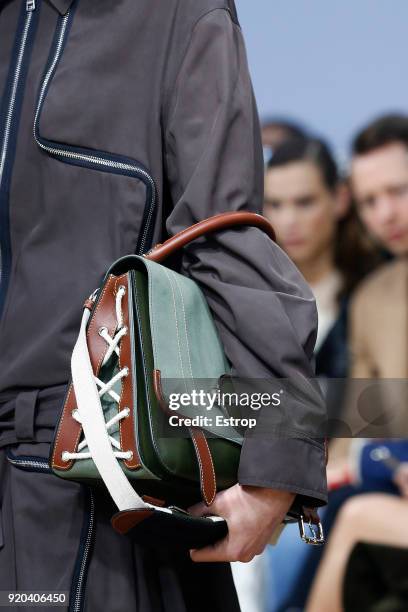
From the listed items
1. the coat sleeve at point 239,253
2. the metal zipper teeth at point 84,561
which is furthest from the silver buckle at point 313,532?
the metal zipper teeth at point 84,561

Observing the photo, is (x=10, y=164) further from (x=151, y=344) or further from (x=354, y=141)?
(x=354, y=141)

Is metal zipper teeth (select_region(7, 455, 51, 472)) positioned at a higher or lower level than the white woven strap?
lower

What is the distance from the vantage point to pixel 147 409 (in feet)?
4.19

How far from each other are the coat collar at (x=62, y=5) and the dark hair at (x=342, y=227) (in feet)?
4.72

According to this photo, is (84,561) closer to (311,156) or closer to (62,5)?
(62,5)

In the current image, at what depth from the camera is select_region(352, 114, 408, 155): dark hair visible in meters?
2.75

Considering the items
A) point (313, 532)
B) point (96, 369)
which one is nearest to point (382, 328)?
point (313, 532)

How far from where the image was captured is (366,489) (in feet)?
9.27

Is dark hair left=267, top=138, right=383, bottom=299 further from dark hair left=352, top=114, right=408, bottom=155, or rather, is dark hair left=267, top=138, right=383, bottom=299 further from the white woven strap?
the white woven strap

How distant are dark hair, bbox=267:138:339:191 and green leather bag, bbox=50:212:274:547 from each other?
5.14 feet

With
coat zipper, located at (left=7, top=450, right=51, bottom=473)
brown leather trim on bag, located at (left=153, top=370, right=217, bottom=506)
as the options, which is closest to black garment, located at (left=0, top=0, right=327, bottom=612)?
coat zipper, located at (left=7, top=450, right=51, bottom=473)

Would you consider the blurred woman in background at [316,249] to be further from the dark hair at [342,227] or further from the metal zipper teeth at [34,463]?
the metal zipper teeth at [34,463]

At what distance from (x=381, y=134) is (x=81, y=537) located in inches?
65.7

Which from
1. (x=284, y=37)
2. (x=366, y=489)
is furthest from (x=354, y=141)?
(x=366, y=489)
